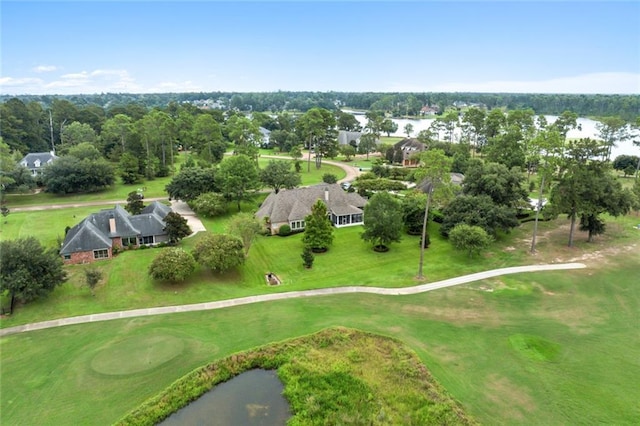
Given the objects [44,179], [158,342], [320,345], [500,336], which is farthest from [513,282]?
[44,179]

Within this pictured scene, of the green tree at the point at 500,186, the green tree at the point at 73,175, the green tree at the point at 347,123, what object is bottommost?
the green tree at the point at 73,175

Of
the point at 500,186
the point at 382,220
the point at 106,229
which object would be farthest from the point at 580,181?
the point at 106,229

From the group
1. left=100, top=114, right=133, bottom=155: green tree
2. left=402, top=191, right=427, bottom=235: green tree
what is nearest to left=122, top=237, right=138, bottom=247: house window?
left=402, top=191, right=427, bottom=235: green tree

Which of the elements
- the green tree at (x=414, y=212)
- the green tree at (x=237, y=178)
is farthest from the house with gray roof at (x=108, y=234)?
the green tree at (x=414, y=212)

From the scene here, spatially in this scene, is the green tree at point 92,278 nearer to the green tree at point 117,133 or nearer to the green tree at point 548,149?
the green tree at point 548,149

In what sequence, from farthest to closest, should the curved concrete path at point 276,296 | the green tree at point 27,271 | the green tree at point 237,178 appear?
the green tree at point 237,178 → the green tree at point 27,271 → the curved concrete path at point 276,296

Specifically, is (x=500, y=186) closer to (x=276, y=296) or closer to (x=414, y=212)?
(x=414, y=212)

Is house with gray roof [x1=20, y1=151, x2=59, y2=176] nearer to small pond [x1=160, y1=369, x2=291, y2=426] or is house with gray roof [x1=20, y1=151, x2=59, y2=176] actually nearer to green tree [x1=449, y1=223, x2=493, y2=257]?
small pond [x1=160, y1=369, x2=291, y2=426]
